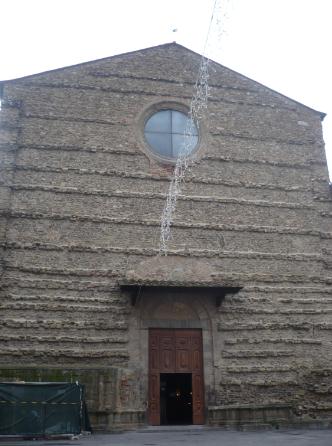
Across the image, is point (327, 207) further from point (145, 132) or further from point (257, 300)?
point (145, 132)

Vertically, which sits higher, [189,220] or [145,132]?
[145,132]

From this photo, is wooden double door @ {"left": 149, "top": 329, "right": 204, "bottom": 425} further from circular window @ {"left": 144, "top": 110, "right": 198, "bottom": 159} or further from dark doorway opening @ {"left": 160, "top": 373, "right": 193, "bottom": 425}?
circular window @ {"left": 144, "top": 110, "right": 198, "bottom": 159}

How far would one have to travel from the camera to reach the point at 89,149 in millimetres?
14312

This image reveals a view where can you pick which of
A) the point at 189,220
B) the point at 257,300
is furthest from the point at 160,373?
the point at 189,220

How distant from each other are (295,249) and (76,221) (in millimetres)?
6119

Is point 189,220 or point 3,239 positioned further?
point 189,220

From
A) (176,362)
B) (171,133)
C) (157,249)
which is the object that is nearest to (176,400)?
(176,362)

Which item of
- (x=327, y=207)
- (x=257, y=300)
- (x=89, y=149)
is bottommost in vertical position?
(x=257, y=300)

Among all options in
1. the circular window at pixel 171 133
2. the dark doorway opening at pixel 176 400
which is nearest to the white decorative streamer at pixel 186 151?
the circular window at pixel 171 133

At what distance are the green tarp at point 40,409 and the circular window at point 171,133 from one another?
7.71m

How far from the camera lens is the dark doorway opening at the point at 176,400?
47.7ft

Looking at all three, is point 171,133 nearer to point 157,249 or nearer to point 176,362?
point 157,249

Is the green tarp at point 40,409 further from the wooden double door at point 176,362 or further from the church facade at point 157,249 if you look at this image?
the wooden double door at point 176,362

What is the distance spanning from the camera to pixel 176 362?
1302cm
